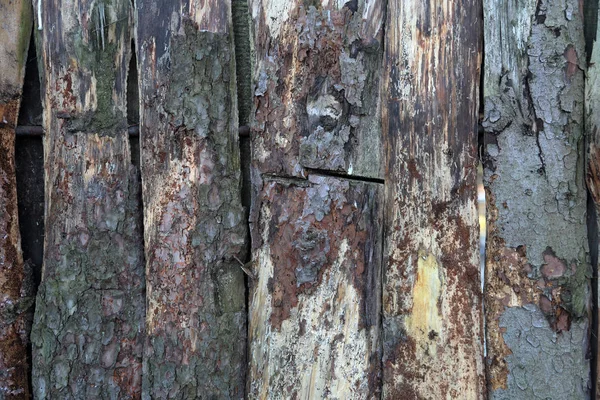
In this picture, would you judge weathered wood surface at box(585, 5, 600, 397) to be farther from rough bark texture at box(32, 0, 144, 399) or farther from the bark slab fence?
rough bark texture at box(32, 0, 144, 399)

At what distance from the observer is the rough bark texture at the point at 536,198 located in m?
1.42

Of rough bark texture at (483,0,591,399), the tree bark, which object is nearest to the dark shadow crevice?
the tree bark

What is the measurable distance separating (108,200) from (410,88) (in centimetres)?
101

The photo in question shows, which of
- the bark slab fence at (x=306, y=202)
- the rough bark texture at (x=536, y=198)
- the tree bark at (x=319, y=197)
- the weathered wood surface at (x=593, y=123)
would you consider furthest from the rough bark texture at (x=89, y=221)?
the weathered wood surface at (x=593, y=123)

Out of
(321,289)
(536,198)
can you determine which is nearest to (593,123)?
(536,198)

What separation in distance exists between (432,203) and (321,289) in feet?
1.40

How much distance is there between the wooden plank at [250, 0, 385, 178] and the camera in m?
1.49

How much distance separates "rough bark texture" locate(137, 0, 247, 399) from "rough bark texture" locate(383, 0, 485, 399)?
51 centimetres

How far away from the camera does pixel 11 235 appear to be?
160 centimetres

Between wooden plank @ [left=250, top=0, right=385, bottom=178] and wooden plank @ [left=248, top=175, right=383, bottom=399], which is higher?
wooden plank @ [left=250, top=0, right=385, bottom=178]

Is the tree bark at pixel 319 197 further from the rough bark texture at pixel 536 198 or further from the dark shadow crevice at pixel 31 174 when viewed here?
the dark shadow crevice at pixel 31 174

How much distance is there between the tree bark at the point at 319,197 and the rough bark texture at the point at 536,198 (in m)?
0.35

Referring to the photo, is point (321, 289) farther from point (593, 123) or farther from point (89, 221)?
point (593, 123)

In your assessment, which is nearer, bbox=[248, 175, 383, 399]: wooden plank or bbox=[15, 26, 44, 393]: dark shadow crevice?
bbox=[248, 175, 383, 399]: wooden plank
